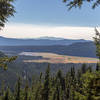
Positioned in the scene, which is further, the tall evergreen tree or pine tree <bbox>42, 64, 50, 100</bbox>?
pine tree <bbox>42, 64, 50, 100</bbox>

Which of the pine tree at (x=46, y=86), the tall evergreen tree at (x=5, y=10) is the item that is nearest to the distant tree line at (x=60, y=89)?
the pine tree at (x=46, y=86)

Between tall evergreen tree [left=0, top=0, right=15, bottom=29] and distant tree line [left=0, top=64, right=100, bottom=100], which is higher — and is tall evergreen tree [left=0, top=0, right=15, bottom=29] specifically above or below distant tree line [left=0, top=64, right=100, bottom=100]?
above

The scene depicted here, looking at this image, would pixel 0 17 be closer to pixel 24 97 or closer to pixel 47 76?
pixel 47 76

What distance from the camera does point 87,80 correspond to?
24.7 ft

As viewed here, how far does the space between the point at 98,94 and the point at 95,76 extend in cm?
103

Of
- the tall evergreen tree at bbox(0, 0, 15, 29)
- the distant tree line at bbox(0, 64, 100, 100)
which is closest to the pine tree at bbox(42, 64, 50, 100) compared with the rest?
the distant tree line at bbox(0, 64, 100, 100)

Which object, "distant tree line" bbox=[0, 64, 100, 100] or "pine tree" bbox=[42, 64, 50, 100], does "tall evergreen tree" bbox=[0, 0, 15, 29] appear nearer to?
"distant tree line" bbox=[0, 64, 100, 100]

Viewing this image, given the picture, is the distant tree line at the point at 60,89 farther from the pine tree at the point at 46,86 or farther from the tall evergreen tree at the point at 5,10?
the tall evergreen tree at the point at 5,10

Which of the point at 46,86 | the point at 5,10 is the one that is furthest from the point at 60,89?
the point at 5,10

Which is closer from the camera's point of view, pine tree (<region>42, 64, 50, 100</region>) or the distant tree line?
the distant tree line

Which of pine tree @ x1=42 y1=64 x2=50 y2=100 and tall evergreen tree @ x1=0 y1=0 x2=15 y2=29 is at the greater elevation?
tall evergreen tree @ x1=0 y1=0 x2=15 y2=29

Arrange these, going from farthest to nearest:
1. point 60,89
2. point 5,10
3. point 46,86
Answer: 1. point 60,89
2. point 46,86
3. point 5,10

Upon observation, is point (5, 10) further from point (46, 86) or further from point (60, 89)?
point (60, 89)

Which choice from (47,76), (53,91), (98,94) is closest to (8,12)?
(98,94)
